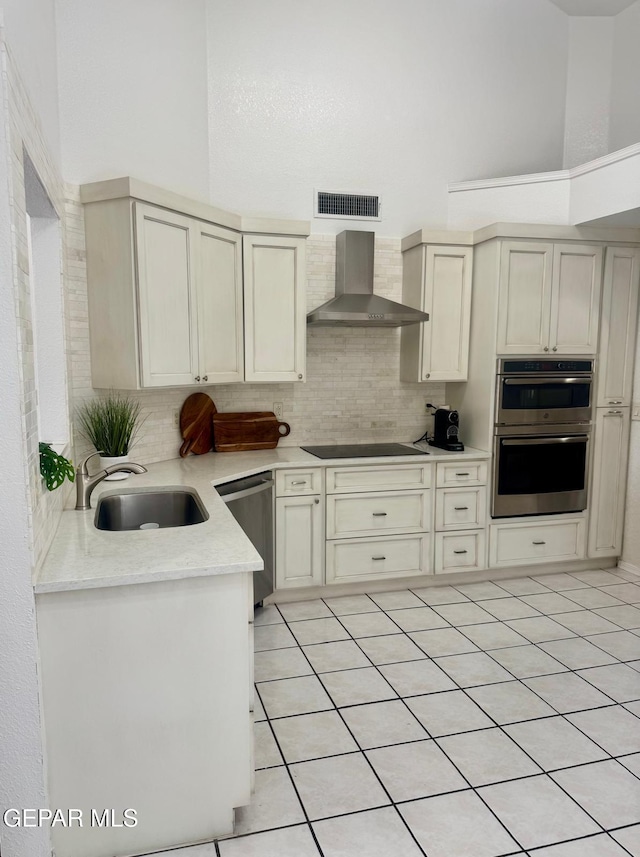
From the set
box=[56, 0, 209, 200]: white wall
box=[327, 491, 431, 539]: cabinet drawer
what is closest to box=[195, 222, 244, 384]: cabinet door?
box=[56, 0, 209, 200]: white wall

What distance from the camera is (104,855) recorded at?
1.81 metres

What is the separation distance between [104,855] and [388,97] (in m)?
4.44

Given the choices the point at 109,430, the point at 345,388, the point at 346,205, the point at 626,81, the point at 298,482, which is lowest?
the point at 298,482

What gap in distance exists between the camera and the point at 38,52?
7.64 feet

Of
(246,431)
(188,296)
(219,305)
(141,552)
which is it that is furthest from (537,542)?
(141,552)

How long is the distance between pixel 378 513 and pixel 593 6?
12.9ft

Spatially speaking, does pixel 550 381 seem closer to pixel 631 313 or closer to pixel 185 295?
pixel 631 313

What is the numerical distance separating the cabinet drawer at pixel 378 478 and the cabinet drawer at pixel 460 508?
0.16m

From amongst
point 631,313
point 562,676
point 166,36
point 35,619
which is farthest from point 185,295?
point 631,313

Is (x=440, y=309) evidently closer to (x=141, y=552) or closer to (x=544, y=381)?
(x=544, y=381)

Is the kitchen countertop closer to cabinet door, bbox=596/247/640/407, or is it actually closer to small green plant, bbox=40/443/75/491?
small green plant, bbox=40/443/75/491

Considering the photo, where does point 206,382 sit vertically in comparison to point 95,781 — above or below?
above

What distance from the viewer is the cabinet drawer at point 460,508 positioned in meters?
3.98

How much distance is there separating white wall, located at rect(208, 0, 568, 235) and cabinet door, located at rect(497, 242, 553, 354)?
74 centimetres
